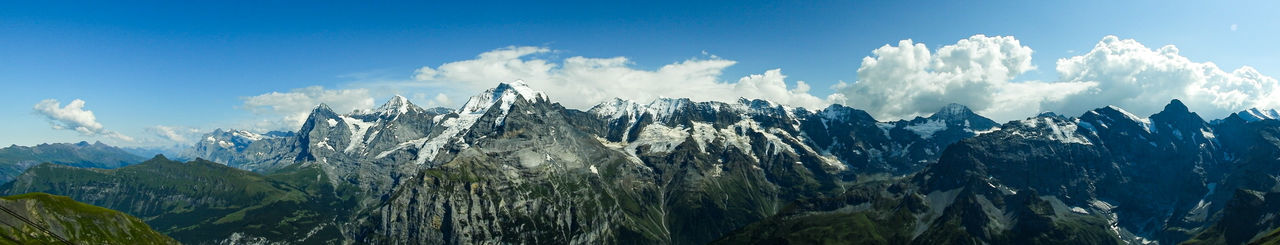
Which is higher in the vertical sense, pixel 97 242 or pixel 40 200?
pixel 40 200

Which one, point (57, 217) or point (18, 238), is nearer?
point (18, 238)

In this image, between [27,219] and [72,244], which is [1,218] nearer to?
[27,219]

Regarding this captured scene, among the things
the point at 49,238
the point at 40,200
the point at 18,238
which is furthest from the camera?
the point at 40,200

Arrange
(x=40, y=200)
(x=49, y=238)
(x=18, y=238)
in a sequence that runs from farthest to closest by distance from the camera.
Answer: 1. (x=40, y=200)
2. (x=49, y=238)
3. (x=18, y=238)

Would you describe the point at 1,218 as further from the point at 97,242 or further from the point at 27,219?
the point at 97,242

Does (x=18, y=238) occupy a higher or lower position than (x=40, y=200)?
lower

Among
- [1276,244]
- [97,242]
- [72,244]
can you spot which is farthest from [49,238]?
[1276,244]

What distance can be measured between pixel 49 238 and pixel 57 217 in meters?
19.5

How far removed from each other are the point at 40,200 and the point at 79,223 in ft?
41.5

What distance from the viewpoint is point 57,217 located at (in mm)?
192625

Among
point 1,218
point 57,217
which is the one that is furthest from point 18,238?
point 57,217

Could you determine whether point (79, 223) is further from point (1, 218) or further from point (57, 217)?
point (1, 218)

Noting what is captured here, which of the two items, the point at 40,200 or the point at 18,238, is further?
the point at 40,200

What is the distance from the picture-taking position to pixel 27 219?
576 feet
